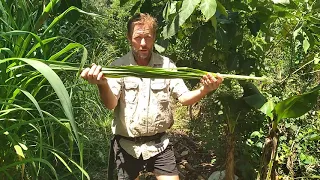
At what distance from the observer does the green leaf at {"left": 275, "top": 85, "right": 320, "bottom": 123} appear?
8.25 feet

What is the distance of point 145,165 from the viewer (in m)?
2.44

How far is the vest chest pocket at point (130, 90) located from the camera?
2.37 meters

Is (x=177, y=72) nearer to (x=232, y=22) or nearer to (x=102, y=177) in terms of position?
(x=232, y=22)

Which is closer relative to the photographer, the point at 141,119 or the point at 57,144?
the point at 141,119

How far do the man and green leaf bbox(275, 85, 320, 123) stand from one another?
1.91 ft

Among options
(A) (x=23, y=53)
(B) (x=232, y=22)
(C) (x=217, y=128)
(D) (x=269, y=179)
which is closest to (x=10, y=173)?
(A) (x=23, y=53)

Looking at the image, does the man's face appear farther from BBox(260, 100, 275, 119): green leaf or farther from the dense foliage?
BBox(260, 100, 275, 119): green leaf

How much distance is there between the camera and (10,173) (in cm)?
203

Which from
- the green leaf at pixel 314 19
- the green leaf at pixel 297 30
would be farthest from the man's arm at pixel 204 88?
the green leaf at pixel 314 19

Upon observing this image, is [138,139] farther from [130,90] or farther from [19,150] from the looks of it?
[19,150]

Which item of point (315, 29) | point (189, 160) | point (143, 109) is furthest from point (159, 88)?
point (189, 160)

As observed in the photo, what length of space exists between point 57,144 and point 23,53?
0.84m

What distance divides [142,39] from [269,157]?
123 centimetres

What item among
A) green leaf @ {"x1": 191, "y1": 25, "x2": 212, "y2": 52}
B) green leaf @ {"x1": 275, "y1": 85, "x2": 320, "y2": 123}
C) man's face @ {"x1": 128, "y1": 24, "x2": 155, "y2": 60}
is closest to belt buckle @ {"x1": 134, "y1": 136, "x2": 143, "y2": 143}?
man's face @ {"x1": 128, "y1": 24, "x2": 155, "y2": 60}
